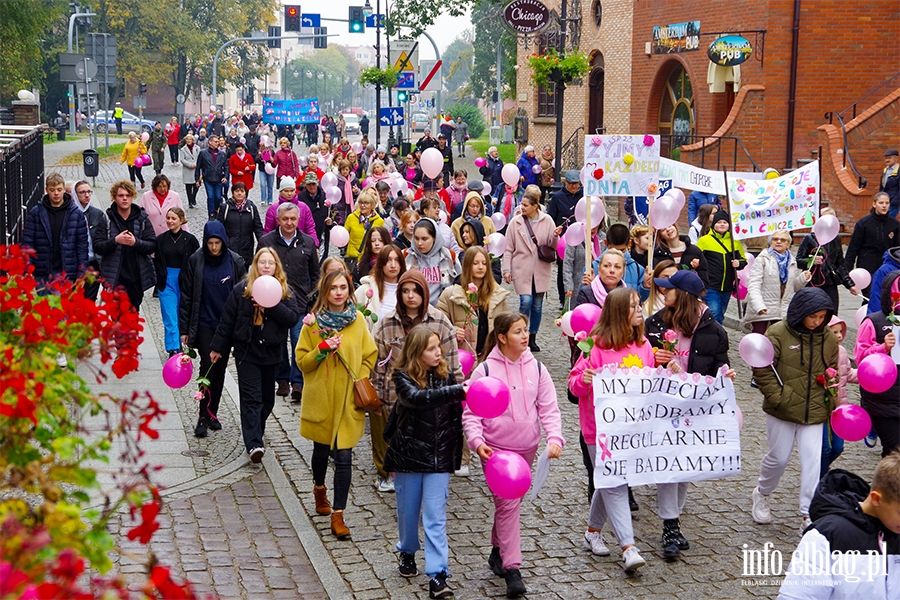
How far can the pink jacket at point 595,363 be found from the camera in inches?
277

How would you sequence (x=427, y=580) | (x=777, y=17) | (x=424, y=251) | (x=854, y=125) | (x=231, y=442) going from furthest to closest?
(x=777, y=17), (x=854, y=125), (x=424, y=251), (x=231, y=442), (x=427, y=580)

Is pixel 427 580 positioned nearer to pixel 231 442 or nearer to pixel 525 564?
pixel 525 564

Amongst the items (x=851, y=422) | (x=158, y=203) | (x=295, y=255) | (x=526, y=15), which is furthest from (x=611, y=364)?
(x=526, y=15)

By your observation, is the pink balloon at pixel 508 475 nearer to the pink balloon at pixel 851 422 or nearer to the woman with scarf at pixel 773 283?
the pink balloon at pixel 851 422

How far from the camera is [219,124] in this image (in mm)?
48781

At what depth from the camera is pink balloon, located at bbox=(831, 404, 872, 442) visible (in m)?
7.23

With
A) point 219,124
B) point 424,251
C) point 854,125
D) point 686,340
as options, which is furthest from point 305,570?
point 219,124

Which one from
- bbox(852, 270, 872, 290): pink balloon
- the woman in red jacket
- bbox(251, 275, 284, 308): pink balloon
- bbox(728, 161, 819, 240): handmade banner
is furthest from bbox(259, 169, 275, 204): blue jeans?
bbox(251, 275, 284, 308): pink balloon

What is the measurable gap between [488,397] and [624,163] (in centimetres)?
622

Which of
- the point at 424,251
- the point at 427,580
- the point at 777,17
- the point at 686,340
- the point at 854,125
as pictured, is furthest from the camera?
the point at 777,17

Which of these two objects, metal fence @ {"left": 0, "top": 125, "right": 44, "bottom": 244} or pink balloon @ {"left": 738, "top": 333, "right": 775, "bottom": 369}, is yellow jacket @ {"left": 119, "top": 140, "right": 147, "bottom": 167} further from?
pink balloon @ {"left": 738, "top": 333, "right": 775, "bottom": 369}

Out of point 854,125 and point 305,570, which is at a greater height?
point 854,125

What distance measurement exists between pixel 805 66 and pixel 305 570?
19.8 metres

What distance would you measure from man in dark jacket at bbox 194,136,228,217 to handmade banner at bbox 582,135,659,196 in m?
13.4
